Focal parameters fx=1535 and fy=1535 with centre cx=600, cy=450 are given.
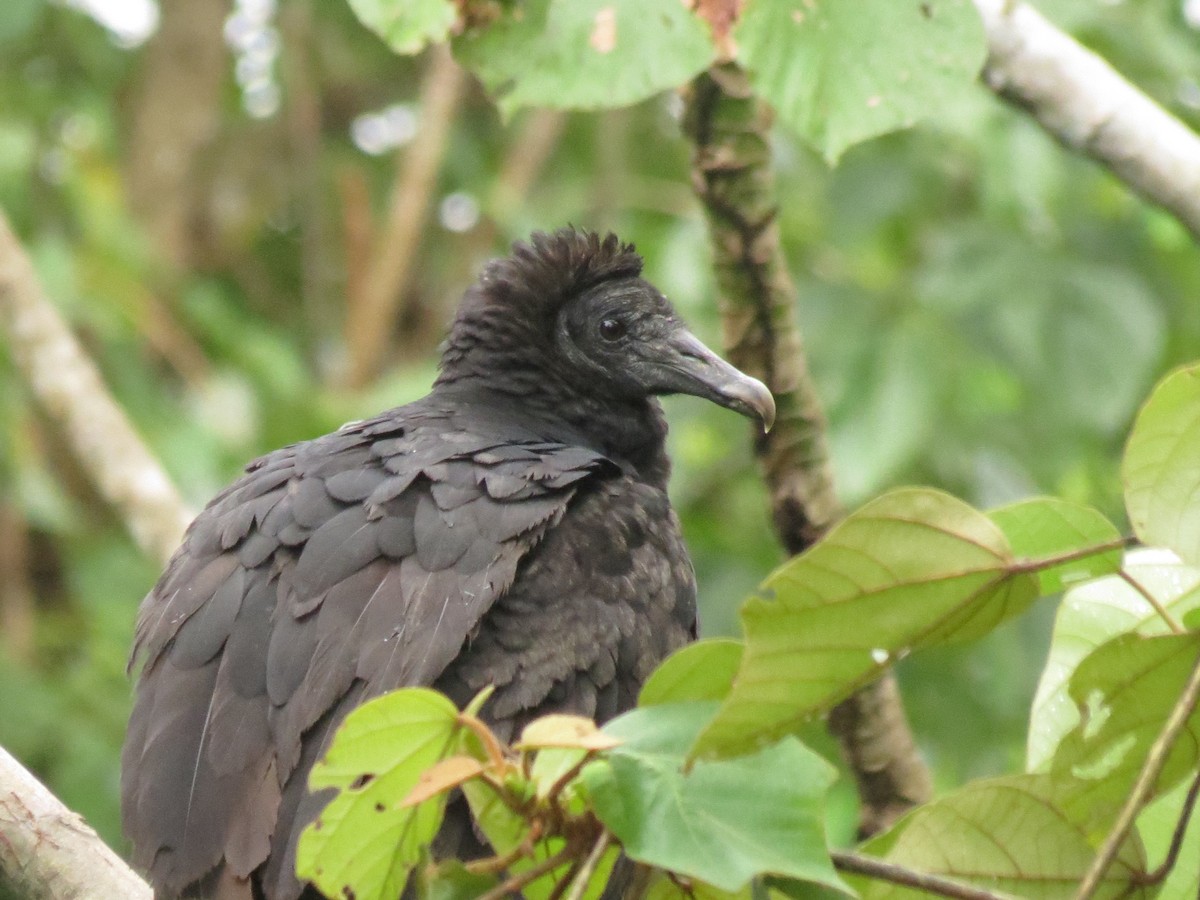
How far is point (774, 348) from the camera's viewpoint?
3533mm

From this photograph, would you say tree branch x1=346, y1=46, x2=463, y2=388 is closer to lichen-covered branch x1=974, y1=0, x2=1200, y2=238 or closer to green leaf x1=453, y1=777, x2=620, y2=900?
lichen-covered branch x1=974, y1=0, x2=1200, y2=238

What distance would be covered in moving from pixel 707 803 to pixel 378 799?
368 mm

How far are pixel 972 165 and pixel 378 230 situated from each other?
12.3 ft

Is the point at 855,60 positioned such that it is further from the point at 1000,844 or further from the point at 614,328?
the point at 1000,844

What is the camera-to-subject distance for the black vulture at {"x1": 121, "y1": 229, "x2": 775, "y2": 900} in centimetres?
257

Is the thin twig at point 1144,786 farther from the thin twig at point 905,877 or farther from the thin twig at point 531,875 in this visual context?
the thin twig at point 531,875

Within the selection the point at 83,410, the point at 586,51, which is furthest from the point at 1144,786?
the point at 83,410

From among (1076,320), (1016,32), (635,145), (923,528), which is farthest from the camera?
(635,145)

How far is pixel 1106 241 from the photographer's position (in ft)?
20.2

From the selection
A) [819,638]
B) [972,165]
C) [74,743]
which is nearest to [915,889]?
[819,638]

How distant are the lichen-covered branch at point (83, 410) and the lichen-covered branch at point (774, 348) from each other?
2.03 meters

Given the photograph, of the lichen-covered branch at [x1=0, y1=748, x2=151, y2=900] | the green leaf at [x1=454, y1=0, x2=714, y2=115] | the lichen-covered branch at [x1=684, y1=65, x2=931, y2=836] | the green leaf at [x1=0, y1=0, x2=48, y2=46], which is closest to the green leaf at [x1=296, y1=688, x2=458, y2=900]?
the lichen-covered branch at [x1=0, y1=748, x2=151, y2=900]

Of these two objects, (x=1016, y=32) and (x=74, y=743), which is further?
(x=74, y=743)

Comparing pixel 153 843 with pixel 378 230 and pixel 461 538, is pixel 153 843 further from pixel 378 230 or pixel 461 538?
pixel 378 230
